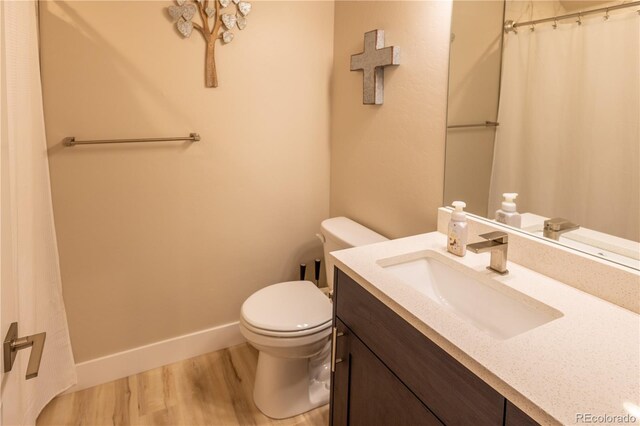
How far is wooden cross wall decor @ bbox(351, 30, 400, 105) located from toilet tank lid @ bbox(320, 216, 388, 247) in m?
0.58

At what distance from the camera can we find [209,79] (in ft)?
6.21

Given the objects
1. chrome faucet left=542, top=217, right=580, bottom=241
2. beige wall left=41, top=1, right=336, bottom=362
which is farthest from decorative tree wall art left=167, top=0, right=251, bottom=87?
chrome faucet left=542, top=217, right=580, bottom=241

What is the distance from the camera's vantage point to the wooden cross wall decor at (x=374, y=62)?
1670mm

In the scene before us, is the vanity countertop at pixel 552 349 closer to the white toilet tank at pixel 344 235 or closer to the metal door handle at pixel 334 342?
the metal door handle at pixel 334 342

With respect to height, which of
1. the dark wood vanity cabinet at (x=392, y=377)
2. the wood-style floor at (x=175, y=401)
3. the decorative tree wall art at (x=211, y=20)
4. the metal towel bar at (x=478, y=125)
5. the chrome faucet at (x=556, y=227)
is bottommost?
the wood-style floor at (x=175, y=401)

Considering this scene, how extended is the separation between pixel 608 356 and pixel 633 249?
1.28 ft

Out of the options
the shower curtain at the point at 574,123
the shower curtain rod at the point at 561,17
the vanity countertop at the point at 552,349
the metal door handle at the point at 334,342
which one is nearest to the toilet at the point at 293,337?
the metal door handle at the point at 334,342

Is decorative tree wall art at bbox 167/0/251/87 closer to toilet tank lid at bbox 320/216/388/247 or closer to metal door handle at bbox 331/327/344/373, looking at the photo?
toilet tank lid at bbox 320/216/388/247

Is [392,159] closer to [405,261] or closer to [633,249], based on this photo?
[405,261]

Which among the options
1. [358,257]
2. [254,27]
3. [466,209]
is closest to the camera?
[358,257]

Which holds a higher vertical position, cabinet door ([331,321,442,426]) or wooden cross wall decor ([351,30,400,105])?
wooden cross wall decor ([351,30,400,105])

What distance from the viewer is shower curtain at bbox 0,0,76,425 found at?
80 centimetres

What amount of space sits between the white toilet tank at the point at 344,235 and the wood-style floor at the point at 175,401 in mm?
641

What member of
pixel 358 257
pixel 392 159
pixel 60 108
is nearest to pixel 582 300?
pixel 358 257
